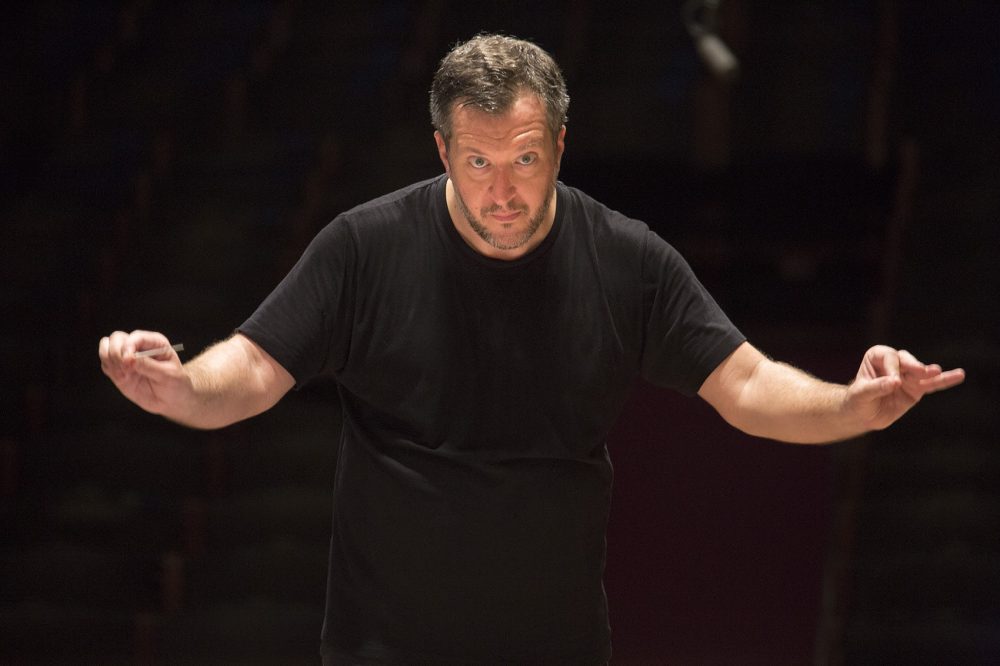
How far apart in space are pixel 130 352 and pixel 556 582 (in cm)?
66

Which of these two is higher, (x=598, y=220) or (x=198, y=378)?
(x=598, y=220)

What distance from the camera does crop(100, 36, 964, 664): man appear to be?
178 cm

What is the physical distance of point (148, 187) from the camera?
6.40 metres

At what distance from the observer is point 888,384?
1689 millimetres

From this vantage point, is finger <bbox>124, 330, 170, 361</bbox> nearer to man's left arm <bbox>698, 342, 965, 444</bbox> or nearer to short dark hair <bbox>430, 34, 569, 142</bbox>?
short dark hair <bbox>430, 34, 569, 142</bbox>

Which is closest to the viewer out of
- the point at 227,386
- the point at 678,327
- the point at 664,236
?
the point at 227,386

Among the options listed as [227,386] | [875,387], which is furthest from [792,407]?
[227,386]

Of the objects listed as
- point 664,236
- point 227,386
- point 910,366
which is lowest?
point 227,386

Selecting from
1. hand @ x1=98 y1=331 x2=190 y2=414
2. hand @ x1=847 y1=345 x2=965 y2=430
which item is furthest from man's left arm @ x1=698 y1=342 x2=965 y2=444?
hand @ x1=98 y1=331 x2=190 y2=414

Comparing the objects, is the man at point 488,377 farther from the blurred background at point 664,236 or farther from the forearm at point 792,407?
the blurred background at point 664,236

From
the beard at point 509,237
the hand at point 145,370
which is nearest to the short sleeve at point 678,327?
the beard at point 509,237

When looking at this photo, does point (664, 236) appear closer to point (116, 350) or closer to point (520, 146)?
point (520, 146)

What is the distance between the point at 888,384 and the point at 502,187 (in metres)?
0.58

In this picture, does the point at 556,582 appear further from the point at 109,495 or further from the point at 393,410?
the point at 109,495
